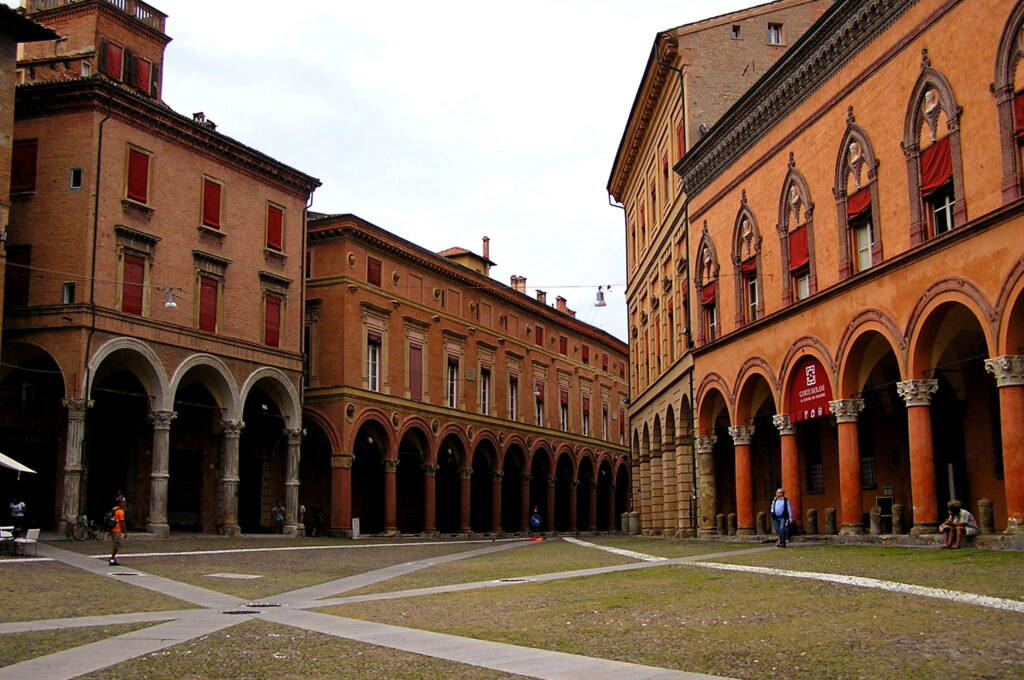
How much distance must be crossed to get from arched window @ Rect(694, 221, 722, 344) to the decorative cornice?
2.11 metres

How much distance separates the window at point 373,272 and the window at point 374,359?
7.77 ft

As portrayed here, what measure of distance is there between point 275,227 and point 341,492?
11.8m

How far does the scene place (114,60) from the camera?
43.3 metres

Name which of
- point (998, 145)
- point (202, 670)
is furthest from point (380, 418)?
point (202, 670)

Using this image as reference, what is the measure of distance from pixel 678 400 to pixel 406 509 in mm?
20844

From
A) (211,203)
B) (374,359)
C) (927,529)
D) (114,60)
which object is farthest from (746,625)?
(114,60)

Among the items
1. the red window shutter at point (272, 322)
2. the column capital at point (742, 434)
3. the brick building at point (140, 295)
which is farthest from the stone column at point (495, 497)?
the column capital at point (742, 434)

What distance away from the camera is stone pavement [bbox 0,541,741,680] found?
9.02m

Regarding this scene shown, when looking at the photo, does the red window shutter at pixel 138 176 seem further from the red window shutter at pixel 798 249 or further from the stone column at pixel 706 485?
the red window shutter at pixel 798 249

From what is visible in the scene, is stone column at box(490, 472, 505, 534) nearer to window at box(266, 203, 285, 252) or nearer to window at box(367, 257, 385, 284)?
window at box(367, 257, 385, 284)

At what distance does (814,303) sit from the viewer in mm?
27672

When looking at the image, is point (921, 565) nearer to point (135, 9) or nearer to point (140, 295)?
point (140, 295)

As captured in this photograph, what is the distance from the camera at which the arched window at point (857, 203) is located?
24906 millimetres

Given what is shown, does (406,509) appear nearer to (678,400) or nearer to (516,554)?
(678,400)
